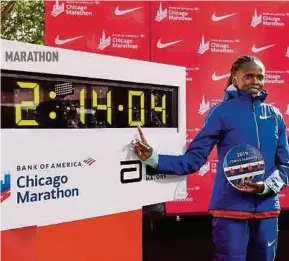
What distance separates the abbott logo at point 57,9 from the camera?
175 inches

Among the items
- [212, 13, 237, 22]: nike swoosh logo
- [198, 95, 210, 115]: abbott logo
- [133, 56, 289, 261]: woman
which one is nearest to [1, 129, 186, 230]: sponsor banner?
[133, 56, 289, 261]: woman

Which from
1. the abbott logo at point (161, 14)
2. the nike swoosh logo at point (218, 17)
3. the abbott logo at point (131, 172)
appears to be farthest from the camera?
the nike swoosh logo at point (218, 17)

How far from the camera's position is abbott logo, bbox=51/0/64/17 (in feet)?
14.6

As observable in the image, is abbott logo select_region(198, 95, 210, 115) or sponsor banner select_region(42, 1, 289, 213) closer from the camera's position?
sponsor banner select_region(42, 1, 289, 213)

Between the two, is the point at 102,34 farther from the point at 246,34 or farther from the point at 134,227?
the point at 134,227

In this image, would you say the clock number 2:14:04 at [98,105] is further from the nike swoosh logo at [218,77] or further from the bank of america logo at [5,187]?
the nike swoosh logo at [218,77]

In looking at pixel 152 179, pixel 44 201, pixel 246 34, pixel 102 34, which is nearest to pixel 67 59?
pixel 44 201

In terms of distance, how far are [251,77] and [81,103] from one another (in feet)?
3.20

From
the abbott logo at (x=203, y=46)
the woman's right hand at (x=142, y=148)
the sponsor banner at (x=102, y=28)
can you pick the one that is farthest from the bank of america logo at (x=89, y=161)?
the abbott logo at (x=203, y=46)

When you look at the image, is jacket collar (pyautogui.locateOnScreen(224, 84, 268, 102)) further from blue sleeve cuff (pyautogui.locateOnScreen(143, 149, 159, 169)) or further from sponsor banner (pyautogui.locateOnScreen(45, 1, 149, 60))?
sponsor banner (pyautogui.locateOnScreen(45, 1, 149, 60))

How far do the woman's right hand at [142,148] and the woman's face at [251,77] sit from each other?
670 millimetres

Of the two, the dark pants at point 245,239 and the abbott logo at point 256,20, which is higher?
the abbott logo at point 256,20

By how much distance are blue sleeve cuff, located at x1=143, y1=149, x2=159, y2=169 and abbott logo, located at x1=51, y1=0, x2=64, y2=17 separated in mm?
2679

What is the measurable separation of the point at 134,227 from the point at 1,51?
94cm
